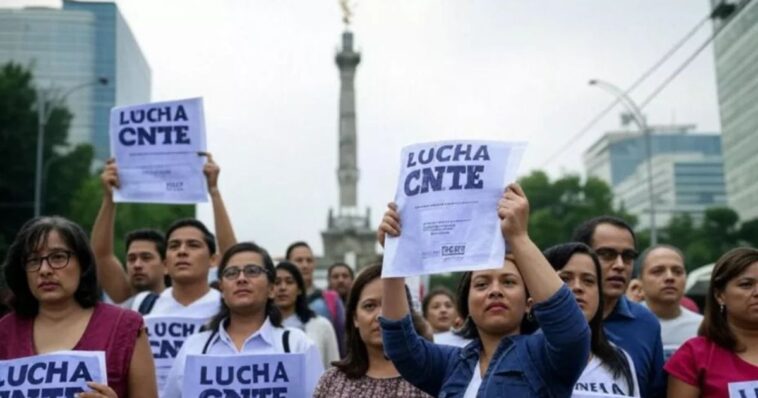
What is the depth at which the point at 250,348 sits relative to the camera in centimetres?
499

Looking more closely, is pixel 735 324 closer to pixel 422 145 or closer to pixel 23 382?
pixel 422 145

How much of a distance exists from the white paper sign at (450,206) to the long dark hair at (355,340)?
972mm

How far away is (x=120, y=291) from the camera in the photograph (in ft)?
21.2

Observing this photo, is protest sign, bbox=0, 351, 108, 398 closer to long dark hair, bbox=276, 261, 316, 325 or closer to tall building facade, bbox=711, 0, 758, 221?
long dark hair, bbox=276, 261, 316, 325

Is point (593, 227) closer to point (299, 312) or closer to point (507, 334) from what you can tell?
point (507, 334)

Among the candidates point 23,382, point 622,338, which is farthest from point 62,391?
point 622,338

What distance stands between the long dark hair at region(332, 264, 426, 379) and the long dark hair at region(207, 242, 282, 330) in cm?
46

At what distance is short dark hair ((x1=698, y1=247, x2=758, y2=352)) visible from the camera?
13.7 feet

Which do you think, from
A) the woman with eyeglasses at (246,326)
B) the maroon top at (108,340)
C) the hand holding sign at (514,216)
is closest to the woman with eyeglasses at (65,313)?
the maroon top at (108,340)

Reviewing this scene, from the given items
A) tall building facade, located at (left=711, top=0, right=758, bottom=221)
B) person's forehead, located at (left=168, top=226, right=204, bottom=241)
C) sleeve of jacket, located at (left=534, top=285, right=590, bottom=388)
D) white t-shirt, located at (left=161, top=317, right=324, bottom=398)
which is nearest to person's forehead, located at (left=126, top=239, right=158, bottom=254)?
person's forehead, located at (left=168, top=226, right=204, bottom=241)

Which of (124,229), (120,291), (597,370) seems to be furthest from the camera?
(124,229)

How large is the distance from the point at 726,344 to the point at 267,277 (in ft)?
7.61

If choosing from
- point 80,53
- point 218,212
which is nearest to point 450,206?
point 218,212

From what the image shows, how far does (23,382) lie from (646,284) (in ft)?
12.1
